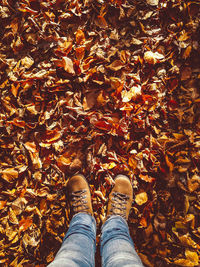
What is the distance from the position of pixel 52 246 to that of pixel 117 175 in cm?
68

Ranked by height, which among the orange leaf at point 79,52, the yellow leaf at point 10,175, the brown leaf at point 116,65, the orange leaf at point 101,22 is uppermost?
the orange leaf at point 101,22

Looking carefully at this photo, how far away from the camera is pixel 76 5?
1.19 metres

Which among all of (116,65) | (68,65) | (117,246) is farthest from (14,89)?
(117,246)

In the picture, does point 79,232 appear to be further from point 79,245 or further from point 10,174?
point 10,174

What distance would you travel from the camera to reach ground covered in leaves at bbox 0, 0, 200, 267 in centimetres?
118

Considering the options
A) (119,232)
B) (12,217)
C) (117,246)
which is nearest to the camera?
(117,246)

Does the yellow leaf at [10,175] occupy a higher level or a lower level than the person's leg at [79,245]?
higher

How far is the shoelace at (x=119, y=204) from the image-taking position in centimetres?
120

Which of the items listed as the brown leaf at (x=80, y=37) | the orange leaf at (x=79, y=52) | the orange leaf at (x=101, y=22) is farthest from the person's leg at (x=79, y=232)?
the orange leaf at (x=101, y=22)

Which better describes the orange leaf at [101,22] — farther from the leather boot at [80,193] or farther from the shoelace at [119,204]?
the shoelace at [119,204]

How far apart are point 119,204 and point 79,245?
38cm

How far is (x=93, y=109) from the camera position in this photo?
1.22 m

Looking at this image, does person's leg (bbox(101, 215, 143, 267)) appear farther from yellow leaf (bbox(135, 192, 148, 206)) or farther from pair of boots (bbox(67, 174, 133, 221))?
yellow leaf (bbox(135, 192, 148, 206))

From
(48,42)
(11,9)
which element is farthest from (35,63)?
(11,9)
